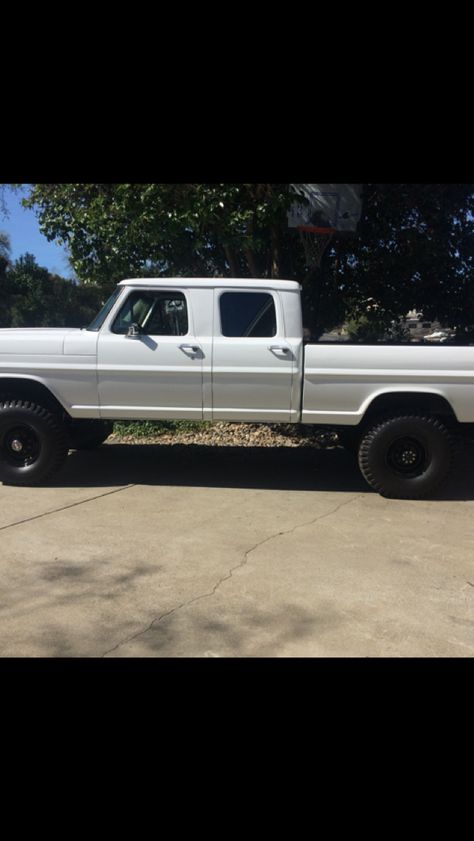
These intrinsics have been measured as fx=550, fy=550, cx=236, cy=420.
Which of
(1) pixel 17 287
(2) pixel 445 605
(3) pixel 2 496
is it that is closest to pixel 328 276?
(3) pixel 2 496

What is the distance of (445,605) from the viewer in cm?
321

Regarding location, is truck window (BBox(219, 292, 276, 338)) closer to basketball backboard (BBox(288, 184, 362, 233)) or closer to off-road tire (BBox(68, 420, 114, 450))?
off-road tire (BBox(68, 420, 114, 450))

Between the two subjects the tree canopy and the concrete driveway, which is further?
the tree canopy

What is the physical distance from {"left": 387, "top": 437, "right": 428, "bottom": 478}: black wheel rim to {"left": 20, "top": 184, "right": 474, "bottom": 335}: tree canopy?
3241 mm

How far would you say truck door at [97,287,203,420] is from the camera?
5.18 meters

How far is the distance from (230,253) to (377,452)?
4.09 metres

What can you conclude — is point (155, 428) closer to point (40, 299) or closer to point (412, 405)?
point (412, 405)

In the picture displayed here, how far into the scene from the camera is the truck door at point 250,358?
5102mm

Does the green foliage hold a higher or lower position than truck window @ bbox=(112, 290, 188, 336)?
higher

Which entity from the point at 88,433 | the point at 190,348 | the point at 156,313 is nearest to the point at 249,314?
the point at 190,348

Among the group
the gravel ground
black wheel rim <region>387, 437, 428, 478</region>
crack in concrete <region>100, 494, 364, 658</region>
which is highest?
black wheel rim <region>387, 437, 428, 478</region>

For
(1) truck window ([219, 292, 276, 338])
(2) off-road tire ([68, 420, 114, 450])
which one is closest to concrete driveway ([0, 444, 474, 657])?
(2) off-road tire ([68, 420, 114, 450])

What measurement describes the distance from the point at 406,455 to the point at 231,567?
90.4 inches

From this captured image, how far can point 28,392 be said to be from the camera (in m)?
5.41
